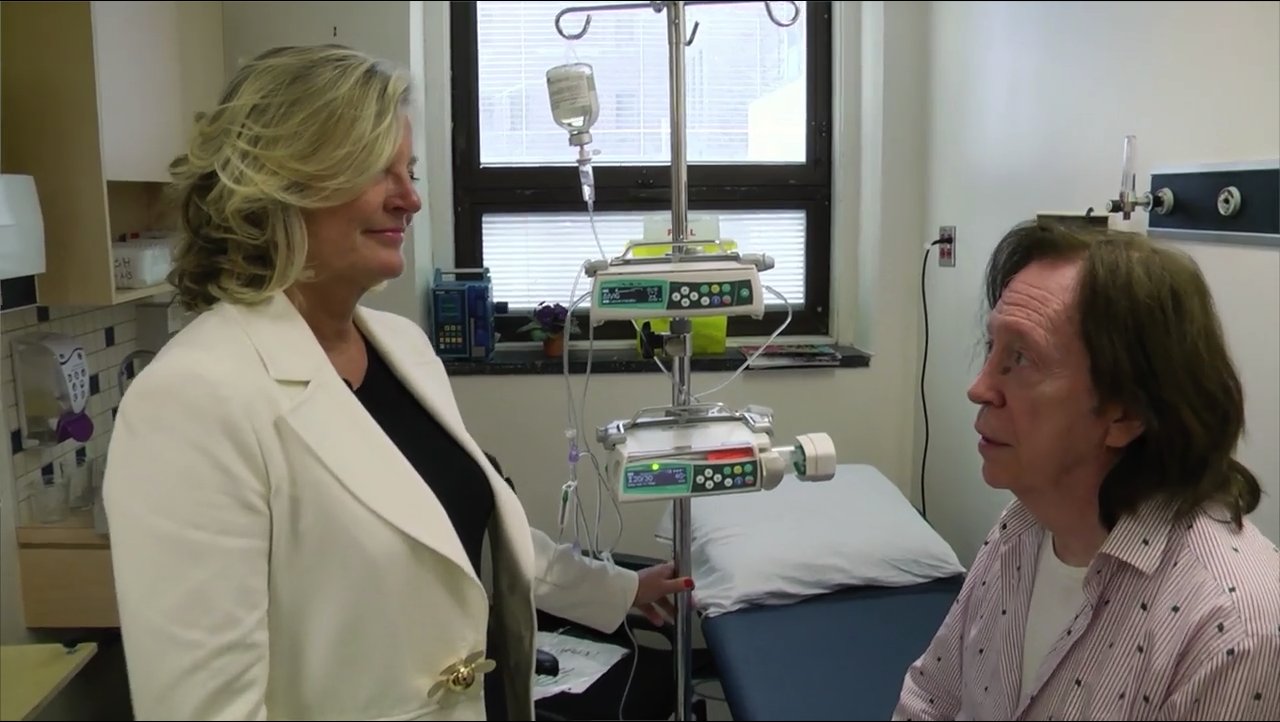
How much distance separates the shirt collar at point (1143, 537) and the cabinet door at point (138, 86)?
1.56 meters

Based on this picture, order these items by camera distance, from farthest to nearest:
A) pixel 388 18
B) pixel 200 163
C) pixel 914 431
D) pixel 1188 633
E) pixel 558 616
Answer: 1. pixel 388 18
2. pixel 914 431
3. pixel 558 616
4. pixel 200 163
5. pixel 1188 633

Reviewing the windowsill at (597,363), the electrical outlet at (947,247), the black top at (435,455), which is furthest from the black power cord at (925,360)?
the black top at (435,455)

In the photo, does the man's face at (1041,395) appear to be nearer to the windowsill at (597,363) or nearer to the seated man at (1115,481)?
the seated man at (1115,481)

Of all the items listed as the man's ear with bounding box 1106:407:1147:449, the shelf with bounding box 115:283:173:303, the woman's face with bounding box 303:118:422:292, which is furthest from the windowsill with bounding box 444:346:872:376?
the shelf with bounding box 115:283:173:303

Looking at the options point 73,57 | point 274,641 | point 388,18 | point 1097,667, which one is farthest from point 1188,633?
point 73,57

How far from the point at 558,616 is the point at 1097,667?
69 cm

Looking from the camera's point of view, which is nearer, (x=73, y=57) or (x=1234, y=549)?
(x=1234, y=549)

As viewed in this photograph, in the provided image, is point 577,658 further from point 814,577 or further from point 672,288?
point 672,288

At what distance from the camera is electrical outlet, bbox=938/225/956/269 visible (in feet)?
5.39

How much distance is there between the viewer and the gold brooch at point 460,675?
2.90 ft

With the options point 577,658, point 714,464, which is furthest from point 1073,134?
point 577,658

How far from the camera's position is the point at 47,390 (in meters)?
1.71

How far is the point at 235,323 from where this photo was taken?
0.92 metres

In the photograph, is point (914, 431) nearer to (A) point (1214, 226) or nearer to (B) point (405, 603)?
(A) point (1214, 226)
